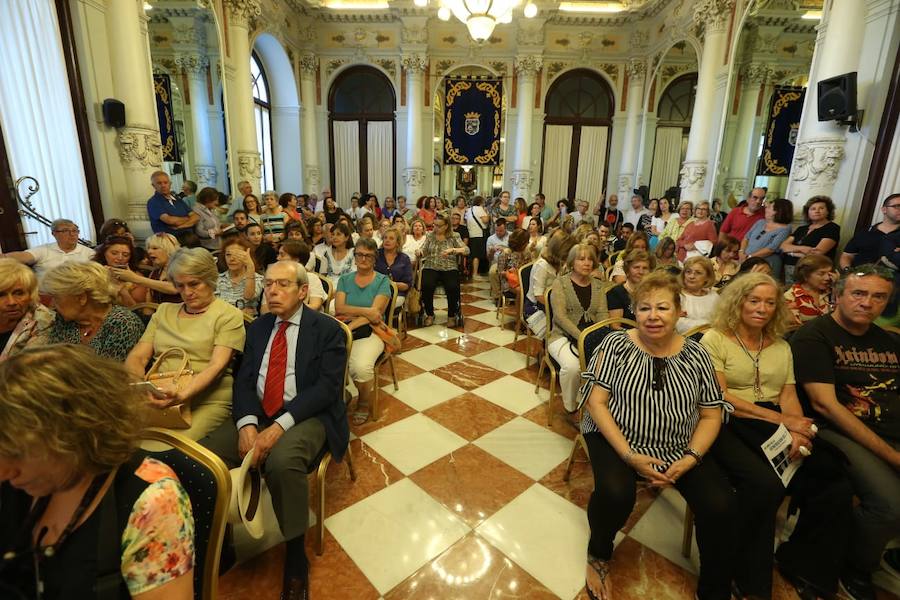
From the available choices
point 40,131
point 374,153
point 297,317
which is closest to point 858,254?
point 297,317

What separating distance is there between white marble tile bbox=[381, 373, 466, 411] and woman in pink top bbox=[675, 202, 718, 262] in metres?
3.71

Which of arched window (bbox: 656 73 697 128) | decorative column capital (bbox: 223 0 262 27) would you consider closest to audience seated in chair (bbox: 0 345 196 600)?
decorative column capital (bbox: 223 0 262 27)

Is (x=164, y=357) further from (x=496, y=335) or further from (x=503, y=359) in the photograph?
(x=496, y=335)

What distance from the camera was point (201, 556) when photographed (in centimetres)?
95

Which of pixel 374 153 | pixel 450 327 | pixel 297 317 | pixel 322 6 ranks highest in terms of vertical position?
pixel 322 6

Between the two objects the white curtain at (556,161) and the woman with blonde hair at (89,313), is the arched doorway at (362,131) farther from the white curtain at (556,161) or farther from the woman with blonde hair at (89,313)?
the woman with blonde hair at (89,313)

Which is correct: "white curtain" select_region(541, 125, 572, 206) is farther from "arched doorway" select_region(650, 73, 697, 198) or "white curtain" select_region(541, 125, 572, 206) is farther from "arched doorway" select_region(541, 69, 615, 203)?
"arched doorway" select_region(650, 73, 697, 198)

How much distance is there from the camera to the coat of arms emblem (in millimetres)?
9672

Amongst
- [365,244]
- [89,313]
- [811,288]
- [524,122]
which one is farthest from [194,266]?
[524,122]

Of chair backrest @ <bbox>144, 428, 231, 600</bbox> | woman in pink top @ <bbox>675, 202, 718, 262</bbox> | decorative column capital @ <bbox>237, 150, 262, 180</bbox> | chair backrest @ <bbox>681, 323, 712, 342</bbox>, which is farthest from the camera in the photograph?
decorative column capital @ <bbox>237, 150, 262, 180</bbox>

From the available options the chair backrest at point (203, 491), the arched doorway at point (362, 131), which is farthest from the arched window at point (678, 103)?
the chair backrest at point (203, 491)

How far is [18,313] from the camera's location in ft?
5.23

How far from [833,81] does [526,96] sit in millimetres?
6184

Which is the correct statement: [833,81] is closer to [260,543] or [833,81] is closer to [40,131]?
[260,543]
